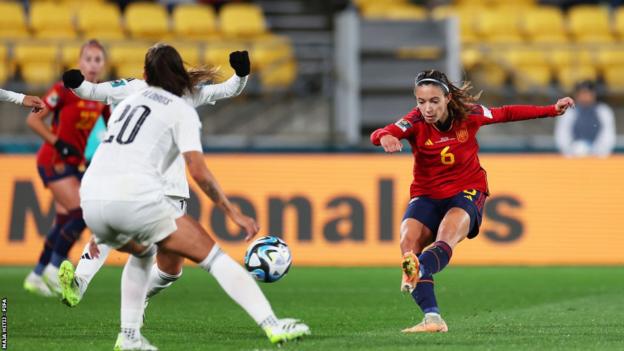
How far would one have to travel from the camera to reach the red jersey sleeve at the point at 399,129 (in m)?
8.58

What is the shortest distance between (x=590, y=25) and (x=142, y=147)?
16989 mm

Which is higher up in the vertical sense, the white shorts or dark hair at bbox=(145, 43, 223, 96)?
dark hair at bbox=(145, 43, 223, 96)

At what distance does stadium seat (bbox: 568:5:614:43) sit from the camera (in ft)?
74.1

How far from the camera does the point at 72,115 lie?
12414mm

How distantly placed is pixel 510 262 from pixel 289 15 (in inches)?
297

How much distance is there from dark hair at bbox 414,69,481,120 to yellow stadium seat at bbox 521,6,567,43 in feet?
45.1

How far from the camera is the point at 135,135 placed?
7.06 metres

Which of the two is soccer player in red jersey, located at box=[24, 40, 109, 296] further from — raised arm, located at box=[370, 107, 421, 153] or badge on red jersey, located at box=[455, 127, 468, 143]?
badge on red jersey, located at box=[455, 127, 468, 143]

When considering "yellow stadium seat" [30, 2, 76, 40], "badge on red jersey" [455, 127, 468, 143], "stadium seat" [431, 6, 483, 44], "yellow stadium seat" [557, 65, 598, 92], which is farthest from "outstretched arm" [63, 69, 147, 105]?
"stadium seat" [431, 6, 483, 44]

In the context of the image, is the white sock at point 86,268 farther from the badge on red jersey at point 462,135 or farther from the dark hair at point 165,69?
the badge on red jersey at point 462,135

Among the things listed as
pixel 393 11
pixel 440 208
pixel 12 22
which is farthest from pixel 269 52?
pixel 440 208

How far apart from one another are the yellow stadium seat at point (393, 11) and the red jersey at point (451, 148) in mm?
12709

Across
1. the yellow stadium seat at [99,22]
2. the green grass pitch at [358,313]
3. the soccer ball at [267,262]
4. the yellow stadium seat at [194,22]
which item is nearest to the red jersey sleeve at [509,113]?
the green grass pitch at [358,313]

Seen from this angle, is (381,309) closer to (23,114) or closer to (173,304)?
(173,304)
